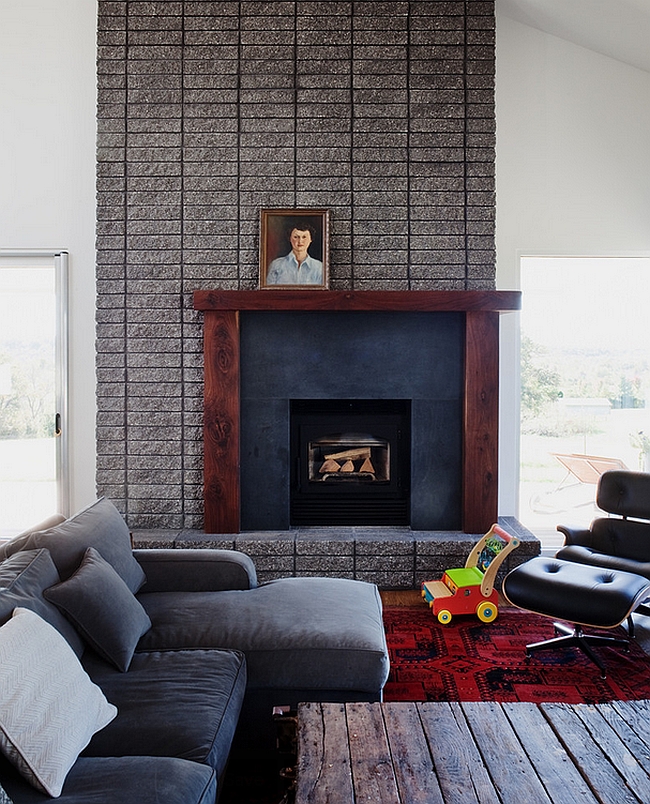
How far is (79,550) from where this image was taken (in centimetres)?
252

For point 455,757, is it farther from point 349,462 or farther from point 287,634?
point 349,462

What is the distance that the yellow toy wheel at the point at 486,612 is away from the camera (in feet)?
11.9

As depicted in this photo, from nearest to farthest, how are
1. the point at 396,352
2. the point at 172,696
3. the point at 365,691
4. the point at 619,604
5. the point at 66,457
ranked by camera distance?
the point at 172,696
the point at 365,691
the point at 619,604
the point at 396,352
the point at 66,457

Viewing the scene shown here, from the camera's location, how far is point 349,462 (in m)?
4.43

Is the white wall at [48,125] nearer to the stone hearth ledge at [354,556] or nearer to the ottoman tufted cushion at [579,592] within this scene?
the stone hearth ledge at [354,556]

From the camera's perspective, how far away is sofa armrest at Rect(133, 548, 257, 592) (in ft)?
9.77

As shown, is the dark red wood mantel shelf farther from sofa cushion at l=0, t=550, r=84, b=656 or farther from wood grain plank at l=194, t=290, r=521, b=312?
sofa cushion at l=0, t=550, r=84, b=656

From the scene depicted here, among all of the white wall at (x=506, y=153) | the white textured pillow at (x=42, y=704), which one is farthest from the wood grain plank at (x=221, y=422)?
the white textured pillow at (x=42, y=704)

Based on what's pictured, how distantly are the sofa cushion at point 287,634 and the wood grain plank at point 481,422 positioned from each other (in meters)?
1.56

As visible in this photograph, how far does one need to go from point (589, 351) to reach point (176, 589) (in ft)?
10.4

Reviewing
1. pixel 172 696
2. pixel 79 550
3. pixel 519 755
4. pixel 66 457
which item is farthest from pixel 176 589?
pixel 66 457

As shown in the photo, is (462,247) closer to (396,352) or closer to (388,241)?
(388,241)

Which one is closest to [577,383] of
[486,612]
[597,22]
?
[486,612]

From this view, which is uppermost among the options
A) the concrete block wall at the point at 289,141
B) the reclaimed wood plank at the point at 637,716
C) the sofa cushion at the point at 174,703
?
the concrete block wall at the point at 289,141
